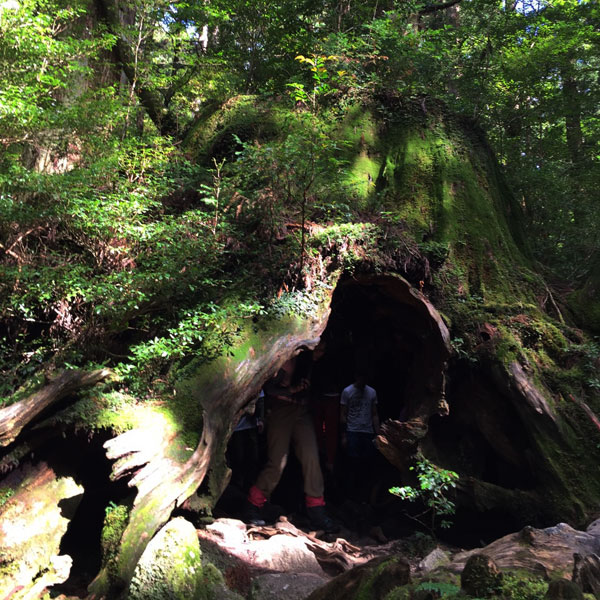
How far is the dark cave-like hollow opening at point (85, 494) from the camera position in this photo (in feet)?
13.0

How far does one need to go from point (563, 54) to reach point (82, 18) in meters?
10.1

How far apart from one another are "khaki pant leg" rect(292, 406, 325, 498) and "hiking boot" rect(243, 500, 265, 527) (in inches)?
27.5

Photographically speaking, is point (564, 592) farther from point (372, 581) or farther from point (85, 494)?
point (85, 494)

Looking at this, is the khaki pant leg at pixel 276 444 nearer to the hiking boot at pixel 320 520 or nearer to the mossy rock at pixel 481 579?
the hiking boot at pixel 320 520

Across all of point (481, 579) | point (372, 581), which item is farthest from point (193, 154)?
point (481, 579)

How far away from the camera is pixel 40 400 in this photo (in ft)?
12.4

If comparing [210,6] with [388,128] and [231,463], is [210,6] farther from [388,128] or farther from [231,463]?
[231,463]

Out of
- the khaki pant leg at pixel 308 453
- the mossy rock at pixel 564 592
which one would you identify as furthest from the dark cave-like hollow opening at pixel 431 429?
the mossy rock at pixel 564 592

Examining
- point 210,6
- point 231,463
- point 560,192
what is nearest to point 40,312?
point 231,463

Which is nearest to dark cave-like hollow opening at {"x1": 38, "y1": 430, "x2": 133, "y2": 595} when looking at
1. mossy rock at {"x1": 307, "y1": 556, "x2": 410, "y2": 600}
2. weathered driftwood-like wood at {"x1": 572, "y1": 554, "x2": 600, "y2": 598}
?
mossy rock at {"x1": 307, "y1": 556, "x2": 410, "y2": 600}

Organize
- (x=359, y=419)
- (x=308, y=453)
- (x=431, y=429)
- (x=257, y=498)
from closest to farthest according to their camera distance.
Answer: (x=257, y=498), (x=308, y=453), (x=431, y=429), (x=359, y=419)

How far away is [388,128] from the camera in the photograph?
27.7 feet

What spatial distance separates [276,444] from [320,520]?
1.12 m

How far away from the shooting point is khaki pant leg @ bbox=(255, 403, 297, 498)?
602 cm
